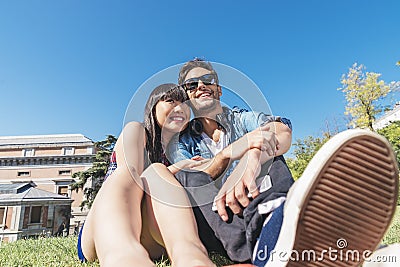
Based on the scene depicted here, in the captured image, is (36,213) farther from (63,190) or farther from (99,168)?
(99,168)

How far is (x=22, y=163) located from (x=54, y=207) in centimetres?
541

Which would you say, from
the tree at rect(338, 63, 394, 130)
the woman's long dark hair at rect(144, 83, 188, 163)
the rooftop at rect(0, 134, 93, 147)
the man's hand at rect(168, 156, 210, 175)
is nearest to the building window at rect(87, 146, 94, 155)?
the rooftop at rect(0, 134, 93, 147)

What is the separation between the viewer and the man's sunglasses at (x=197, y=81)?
134 centimetres

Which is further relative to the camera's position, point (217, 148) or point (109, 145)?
point (109, 145)

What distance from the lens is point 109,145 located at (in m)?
15.1

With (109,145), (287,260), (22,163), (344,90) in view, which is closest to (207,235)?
(287,260)

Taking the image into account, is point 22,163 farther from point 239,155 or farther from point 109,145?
point 239,155

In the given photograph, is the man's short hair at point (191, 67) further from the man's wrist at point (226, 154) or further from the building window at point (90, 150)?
the building window at point (90, 150)

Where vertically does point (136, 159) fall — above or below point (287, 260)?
above

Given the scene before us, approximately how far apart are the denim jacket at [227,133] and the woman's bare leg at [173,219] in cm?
31

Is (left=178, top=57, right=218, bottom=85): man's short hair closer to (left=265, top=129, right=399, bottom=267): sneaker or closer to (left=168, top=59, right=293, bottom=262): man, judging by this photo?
(left=168, top=59, right=293, bottom=262): man

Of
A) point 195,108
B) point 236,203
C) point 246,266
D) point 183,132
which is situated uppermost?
point 195,108

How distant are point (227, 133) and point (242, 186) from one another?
0.49 metres

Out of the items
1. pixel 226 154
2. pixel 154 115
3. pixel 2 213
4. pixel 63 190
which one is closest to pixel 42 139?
pixel 63 190
